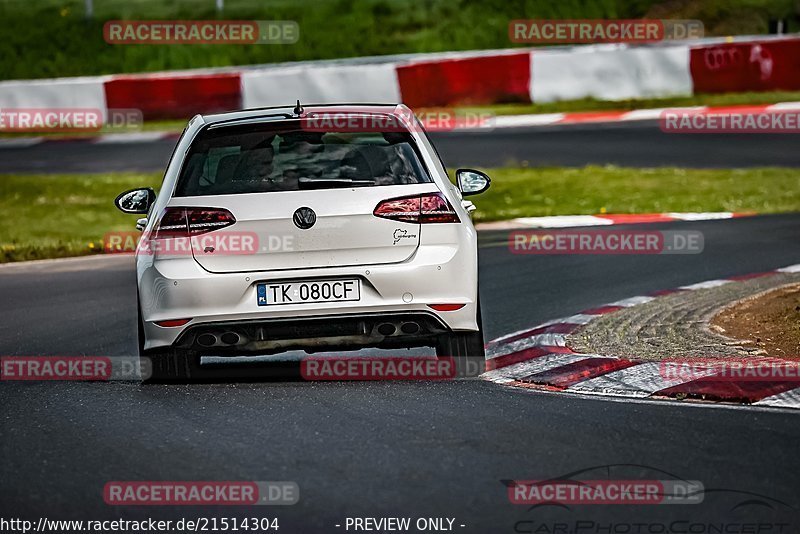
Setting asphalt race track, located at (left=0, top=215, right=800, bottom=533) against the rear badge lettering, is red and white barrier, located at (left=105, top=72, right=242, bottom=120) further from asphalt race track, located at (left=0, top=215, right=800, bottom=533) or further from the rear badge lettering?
the rear badge lettering

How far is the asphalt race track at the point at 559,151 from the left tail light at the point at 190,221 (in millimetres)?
13553

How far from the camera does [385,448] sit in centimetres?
710

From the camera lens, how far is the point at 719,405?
8016 mm

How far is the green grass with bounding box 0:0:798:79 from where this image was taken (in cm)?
3694

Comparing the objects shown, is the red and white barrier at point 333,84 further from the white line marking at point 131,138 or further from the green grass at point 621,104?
the white line marking at point 131,138

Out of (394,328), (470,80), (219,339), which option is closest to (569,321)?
(394,328)

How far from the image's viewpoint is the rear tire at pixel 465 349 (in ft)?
29.0

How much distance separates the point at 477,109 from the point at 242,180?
2053cm

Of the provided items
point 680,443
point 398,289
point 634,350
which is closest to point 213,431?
point 398,289

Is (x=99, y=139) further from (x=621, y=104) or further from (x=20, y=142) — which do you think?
(x=621, y=104)

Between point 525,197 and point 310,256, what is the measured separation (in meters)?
11.9

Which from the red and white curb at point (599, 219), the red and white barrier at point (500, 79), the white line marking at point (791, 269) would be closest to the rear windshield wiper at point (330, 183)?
the white line marking at point (791, 269)

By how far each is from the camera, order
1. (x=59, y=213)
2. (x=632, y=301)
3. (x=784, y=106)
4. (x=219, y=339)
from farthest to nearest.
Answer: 1. (x=784, y=106)
2. (x=59, y=213)
3. (x=632, y=301)
4. (x=219, y=339)

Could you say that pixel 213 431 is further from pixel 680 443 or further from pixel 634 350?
pixel 634 350
